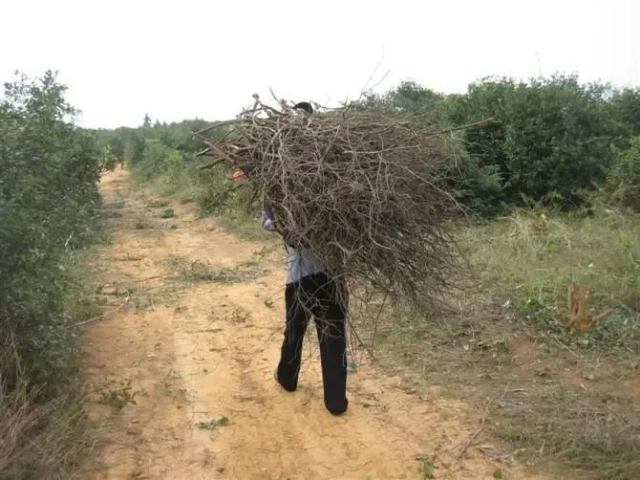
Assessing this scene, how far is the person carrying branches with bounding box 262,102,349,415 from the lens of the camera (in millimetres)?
3141

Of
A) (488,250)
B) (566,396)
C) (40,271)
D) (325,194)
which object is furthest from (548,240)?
(40,271)

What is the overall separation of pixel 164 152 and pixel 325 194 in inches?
687

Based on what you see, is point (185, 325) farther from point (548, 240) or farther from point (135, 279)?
point (548, 240)

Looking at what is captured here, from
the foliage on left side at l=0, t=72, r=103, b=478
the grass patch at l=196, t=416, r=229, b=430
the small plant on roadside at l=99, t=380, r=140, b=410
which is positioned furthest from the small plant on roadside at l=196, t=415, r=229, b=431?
the foliage on left side at l=0, t=72, r=103, b=478

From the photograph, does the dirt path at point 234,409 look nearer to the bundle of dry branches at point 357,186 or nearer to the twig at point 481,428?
the twig at point 481,428

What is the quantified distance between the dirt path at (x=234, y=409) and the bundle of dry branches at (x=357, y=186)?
0.84m

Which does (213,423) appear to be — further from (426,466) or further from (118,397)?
(426,466)

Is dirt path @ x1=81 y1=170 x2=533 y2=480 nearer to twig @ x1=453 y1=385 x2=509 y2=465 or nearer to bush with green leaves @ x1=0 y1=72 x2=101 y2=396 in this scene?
twig @ x1=453 y1=385 x2=509 y2=465

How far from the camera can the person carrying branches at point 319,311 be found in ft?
10.3

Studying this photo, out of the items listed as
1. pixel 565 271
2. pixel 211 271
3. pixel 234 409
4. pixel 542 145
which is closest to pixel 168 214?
pixel 211 271

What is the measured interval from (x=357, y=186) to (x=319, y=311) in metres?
1.02

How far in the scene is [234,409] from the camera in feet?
12.1

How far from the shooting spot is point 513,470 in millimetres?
3031

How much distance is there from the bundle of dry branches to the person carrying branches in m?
0.17
